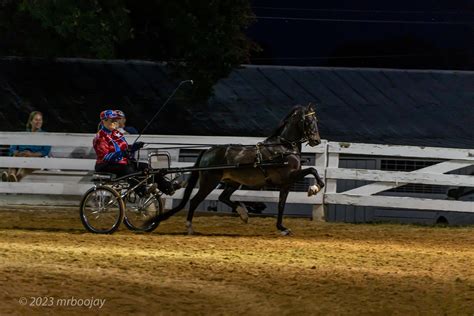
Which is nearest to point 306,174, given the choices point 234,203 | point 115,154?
point 234,203

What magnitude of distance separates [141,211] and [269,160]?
1996 millimetres

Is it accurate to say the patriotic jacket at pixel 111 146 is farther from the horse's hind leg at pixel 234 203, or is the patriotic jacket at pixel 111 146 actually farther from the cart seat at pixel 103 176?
the horse's hind leg at pixel 234 203

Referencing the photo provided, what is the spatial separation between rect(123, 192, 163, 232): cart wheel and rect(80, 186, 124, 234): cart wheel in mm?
311

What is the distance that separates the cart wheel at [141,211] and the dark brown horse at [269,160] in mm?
194

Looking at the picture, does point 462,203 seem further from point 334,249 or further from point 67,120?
point 67,120

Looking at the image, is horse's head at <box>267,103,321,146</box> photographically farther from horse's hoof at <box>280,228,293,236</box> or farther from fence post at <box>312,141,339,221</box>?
fence post at <box>312,141,339,221</box>

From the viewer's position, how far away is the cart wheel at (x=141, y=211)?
13266 mm

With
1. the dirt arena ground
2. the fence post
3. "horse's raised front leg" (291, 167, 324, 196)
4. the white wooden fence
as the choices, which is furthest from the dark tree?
"horse's raised front leg" (291, 167, 324, 196)

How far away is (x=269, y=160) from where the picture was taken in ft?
43.6

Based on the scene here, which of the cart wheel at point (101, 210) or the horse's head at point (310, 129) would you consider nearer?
the cart wheel at point (101, 210)

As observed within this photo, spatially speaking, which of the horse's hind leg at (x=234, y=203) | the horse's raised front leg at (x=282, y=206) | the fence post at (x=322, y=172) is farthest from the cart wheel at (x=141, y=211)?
the fence post at (x=322, y=172)

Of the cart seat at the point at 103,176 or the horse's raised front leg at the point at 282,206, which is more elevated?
the cart seat at the point at 103,176

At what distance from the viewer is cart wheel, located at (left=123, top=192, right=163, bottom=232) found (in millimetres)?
13266

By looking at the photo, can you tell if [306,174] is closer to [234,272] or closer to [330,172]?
[330,172]
